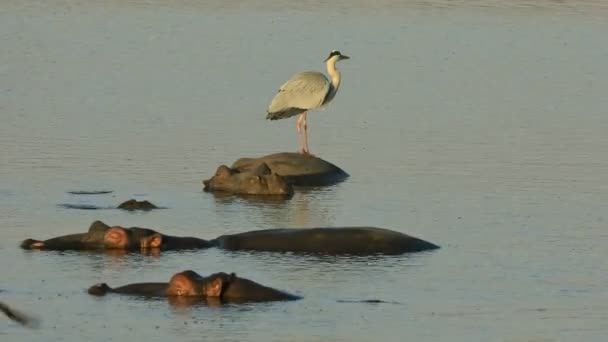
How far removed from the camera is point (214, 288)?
12.5 meters

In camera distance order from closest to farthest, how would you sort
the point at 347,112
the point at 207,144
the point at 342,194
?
the point at 342,194 < the point at 207,144 < the point at 347,112

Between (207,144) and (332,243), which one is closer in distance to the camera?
(332,243)

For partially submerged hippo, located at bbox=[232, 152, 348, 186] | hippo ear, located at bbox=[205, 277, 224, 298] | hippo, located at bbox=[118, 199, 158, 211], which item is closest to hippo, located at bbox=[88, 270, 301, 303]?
hippo ear, located at bbox=[205, 277, 224, 298]

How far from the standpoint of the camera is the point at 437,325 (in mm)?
12141

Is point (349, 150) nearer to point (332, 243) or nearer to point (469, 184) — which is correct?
point (469, 184)

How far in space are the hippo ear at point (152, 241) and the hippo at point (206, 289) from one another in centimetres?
157

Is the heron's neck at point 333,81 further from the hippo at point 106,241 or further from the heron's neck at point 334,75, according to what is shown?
the hippo at point 106,241

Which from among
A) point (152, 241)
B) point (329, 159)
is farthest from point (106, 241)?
point (329, 159)

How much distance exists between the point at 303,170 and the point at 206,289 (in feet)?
20.9

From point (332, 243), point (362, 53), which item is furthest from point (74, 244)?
point (362, 53)

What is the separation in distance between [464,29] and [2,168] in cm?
1795

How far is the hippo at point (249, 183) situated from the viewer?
17766 mm

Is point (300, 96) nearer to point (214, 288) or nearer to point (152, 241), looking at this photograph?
point (152, 241)

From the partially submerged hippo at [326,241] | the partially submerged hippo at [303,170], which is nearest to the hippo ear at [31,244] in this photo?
the partially submerged hippo at [326,241]
